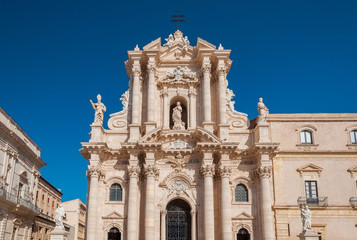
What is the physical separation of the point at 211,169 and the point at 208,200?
7.14 feet

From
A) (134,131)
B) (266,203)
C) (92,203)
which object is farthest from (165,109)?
(266,203)

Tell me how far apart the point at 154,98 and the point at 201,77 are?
4266 mm

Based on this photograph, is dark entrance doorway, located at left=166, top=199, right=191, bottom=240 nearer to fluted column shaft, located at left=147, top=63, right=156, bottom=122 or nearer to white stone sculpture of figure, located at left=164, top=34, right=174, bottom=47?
fluted column shaft, located at left=147, top=63, right=156, bottom=122

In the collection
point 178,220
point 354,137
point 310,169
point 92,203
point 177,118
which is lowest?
point 178,220

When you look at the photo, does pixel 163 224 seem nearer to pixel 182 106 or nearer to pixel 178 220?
pixel 178 220

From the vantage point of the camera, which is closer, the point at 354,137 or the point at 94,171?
the point at 94,171

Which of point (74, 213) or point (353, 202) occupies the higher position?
point (74, 213)

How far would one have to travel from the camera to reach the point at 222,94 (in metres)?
31.8

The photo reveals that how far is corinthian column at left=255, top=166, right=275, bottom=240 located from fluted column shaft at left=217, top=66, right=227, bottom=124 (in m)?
4.74

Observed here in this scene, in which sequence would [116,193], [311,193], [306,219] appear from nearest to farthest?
[306,219]
[311,193]
[116,193]

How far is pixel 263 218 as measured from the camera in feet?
92.0

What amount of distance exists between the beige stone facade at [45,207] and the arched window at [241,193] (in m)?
20.2

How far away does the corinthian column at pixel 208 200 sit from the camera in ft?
91.3

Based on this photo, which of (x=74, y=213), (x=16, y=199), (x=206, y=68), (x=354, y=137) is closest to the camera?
(x=354, y=137)
